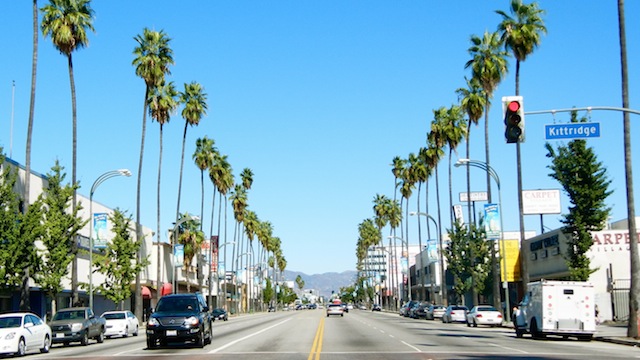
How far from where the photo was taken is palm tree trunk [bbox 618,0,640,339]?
30578 millimetres

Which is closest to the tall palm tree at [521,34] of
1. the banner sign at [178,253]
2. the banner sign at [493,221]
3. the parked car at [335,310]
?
the banner sign at [493,221]

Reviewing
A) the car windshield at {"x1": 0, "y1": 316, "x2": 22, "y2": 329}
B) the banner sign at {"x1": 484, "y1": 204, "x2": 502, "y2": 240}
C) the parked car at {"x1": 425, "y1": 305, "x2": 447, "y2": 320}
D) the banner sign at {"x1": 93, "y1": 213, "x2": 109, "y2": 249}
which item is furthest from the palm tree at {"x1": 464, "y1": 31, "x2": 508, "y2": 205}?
the car windshield at {"x1": 0, "y1": 316, "x2": 22, "y2": 329}

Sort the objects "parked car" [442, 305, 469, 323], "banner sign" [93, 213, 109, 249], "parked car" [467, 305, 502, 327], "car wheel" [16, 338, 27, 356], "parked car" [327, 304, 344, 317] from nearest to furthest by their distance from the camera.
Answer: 1. "car wheel" [16, 338, 27, 356]
2. "banner sign" [93, 213, 109, 249]
3. "parked car" [467, 305, 502, 327]
4. "parked car" [442, 305, 469, 323]
5. "parked car" [327, 304, 344, 317]

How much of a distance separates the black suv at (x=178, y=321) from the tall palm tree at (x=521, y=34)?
24.7 metres

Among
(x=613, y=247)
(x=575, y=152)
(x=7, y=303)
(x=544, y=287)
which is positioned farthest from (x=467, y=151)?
(x=7, y=303)

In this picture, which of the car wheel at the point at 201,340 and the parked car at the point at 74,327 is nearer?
the car wheel at the point at 201,340

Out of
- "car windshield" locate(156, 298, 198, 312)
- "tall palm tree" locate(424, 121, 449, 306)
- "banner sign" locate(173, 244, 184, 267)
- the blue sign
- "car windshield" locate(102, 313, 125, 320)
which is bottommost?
"car windshield" locate(102, 313, 125, 320)

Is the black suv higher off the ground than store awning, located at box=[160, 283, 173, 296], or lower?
lower

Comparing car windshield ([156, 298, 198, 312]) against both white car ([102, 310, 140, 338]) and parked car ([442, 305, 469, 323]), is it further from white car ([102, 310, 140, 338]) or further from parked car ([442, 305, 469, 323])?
parked car ([442, 305, 469, 323])

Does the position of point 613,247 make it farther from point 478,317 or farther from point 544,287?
point 544,287

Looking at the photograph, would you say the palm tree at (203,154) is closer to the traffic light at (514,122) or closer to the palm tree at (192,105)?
the palm tree at (192,105)

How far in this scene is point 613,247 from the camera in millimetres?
51688

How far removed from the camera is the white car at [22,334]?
87.5 feet

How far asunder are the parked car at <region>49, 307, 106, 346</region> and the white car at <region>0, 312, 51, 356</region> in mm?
3201
